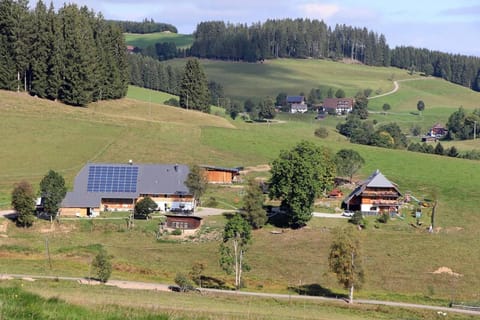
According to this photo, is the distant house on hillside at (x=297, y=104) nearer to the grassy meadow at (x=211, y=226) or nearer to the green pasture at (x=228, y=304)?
the grassy meadow at (x=211, y=226)

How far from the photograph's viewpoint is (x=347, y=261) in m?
50.8

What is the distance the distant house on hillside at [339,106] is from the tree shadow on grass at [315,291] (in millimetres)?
137572

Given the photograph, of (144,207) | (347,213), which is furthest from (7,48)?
(347,213)

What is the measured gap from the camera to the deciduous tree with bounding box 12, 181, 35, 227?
67.6 m

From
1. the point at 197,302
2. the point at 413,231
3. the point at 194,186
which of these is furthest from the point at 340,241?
the point at 194,186

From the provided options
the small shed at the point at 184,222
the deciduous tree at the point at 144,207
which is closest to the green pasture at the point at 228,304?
the small shed at the point at 184,222

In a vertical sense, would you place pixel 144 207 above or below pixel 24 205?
below

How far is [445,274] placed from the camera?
58281mm

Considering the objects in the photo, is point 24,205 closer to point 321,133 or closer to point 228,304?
point 228,304

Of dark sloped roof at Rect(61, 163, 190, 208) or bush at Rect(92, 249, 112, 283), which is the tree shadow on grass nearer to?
bush at Rect(92, 249, 112, 283)

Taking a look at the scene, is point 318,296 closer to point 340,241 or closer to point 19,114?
point 340,241

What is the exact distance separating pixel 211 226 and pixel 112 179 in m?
15.2

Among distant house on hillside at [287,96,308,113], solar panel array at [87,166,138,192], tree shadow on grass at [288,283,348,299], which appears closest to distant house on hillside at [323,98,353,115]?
distant house on hillside at [287,96,308,113]

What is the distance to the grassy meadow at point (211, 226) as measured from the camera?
180ft
